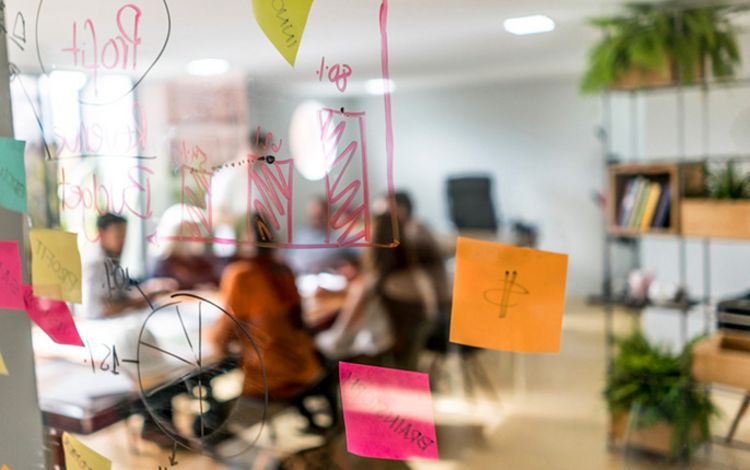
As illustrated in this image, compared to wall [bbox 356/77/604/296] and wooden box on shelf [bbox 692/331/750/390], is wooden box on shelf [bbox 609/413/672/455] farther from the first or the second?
wall [bbox 356/77/604/296]

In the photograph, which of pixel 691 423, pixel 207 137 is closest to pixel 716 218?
pixel 691 423

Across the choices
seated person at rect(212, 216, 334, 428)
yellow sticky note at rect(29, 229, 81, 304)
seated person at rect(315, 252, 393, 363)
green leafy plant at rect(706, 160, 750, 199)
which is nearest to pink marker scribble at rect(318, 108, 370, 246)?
yellow sticky note at rect(29, 229, 81, 304)

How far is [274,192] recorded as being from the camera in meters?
0.58

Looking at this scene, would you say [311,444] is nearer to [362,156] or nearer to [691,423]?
[691,423]

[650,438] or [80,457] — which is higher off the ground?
[80,457]

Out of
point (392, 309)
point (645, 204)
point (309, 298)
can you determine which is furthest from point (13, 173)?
point (309, 298)

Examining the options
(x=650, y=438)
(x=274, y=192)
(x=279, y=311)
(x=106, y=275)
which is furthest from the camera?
(x=279, y=311)

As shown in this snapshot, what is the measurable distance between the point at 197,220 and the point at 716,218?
1.06 metres

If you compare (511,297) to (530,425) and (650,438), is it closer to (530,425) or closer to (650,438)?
(650,438)

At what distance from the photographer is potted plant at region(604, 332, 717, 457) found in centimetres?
91

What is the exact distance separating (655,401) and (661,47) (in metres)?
0.92

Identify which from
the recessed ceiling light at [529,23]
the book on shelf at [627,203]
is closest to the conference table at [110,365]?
the recessed ceiling light at [529,23]

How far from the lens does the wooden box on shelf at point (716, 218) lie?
1121 millimetres

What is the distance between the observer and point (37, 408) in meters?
0.77
